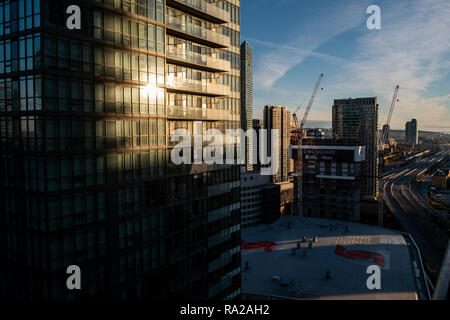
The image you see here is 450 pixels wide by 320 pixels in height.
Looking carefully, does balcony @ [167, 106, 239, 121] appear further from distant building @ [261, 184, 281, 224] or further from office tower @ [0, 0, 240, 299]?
distant building @ [261, 184, 281, 224]

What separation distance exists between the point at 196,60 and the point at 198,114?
187 inches

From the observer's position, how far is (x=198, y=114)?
3031 centimetres

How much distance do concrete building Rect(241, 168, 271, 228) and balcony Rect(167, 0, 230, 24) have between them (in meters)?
80.6

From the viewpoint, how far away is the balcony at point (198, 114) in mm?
27716

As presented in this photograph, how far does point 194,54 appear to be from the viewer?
29844 mm

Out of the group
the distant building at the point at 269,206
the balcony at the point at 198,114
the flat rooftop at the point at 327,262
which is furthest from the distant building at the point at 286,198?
the balcony at the point at 198,114

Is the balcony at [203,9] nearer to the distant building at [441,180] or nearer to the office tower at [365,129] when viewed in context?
the office tower at [365,129]

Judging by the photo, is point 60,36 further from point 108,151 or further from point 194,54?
point 194,54

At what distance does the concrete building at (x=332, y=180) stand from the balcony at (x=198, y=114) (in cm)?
8888

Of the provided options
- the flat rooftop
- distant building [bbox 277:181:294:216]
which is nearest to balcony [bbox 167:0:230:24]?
the flat rooftop

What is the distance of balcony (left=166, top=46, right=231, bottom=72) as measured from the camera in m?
27.7

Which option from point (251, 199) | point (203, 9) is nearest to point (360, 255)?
point (251, 199)
